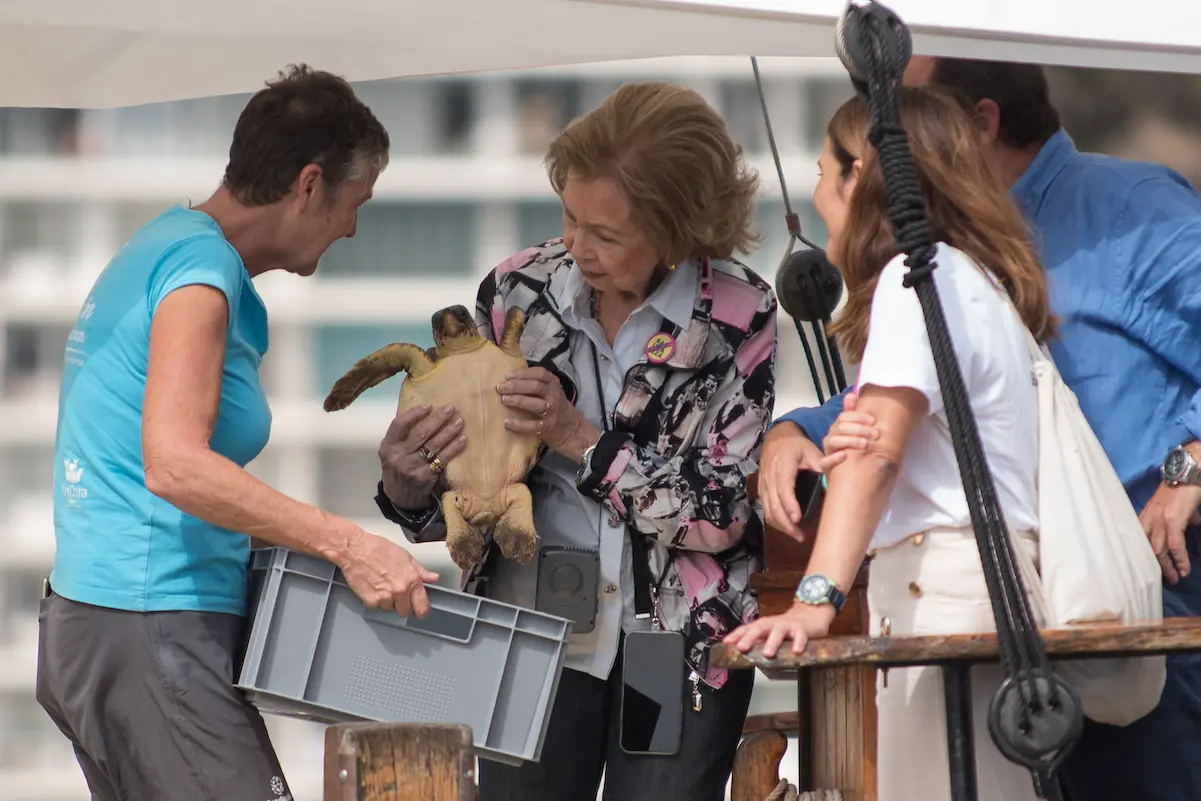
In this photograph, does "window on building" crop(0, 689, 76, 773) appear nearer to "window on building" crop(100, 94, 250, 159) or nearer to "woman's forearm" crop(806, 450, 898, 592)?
"window on building" crop(100, 94, 250, 159)

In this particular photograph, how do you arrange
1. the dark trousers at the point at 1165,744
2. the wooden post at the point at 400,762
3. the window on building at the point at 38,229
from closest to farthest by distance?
the wooden post at the point at 400,762 → the dark trousers at the point at 1165,744 → the window on building at the point at 38,229

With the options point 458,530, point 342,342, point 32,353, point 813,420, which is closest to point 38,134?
point 32,353

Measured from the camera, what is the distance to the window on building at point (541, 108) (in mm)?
7234

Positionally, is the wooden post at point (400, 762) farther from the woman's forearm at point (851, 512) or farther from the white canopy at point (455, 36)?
the white canopy at point (455, 36)

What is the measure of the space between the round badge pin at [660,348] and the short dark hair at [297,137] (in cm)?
55

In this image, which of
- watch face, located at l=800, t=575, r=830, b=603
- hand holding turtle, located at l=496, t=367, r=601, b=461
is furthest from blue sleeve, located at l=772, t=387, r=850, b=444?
watch face, located at l=800, t=575, r=830, b=603

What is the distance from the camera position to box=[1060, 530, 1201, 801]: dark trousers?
85.2 inches

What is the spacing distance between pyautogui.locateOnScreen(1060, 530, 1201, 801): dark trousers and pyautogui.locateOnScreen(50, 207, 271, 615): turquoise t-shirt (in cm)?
130

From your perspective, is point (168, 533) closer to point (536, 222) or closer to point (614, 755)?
point (614, 755)

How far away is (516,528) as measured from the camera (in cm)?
235

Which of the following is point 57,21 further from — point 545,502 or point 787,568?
point 787,568

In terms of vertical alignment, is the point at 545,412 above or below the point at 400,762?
above

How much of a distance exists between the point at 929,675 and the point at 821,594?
0.24 metres

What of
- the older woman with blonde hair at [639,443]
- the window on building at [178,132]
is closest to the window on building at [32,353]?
the window on building at [178,132]
